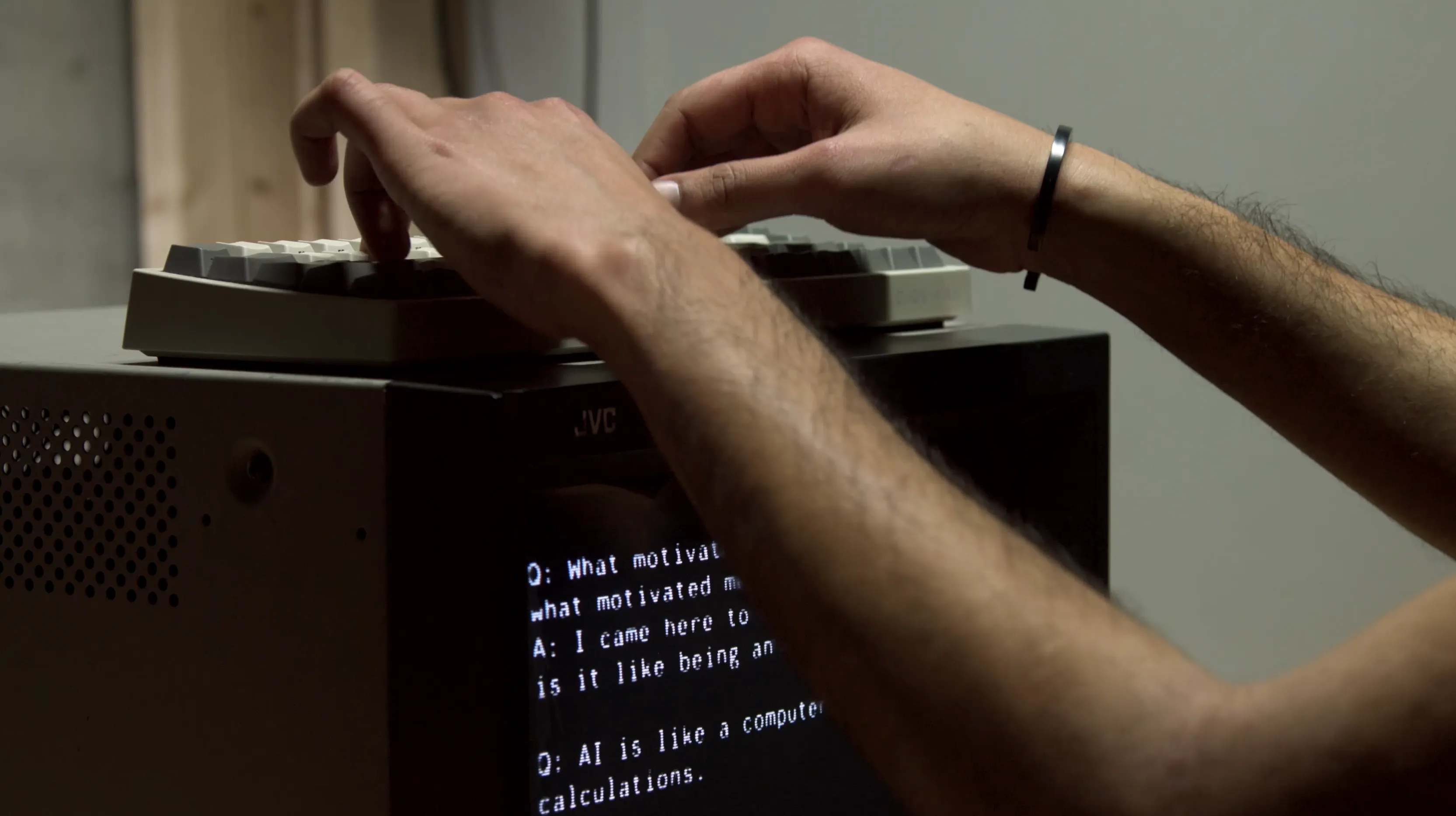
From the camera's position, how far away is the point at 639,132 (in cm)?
178

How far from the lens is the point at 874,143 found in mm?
749

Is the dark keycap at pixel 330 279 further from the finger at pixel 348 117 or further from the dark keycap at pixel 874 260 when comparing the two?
the dark keycap at pixel 874 260

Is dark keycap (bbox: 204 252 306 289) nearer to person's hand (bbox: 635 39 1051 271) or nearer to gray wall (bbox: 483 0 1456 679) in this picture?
person's hand (bbox: 635 39 1051 271)

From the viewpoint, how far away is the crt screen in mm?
542

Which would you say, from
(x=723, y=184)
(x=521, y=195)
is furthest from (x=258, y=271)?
(x=723, y=184)

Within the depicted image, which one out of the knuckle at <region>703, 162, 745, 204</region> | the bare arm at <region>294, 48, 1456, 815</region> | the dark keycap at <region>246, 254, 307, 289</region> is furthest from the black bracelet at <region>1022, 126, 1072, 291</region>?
the dark keycap at <region>246, 254, 307, 289</region>

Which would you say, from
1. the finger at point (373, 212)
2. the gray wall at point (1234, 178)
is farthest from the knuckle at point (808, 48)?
the gray wall at point (1234, 178)

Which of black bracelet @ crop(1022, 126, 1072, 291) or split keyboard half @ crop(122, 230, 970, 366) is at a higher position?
black bracelet @ crop(1022, 126, 1072, 291)

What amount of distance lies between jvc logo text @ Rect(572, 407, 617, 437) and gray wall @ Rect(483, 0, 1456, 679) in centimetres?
70

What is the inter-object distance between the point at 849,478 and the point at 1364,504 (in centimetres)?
95

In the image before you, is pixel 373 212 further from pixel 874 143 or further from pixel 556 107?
pixel 874 143

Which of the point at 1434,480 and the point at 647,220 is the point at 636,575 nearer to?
the point at 647,220

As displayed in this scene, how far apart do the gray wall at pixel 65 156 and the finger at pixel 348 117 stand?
102 cm

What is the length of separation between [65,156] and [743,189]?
1.19 metres
